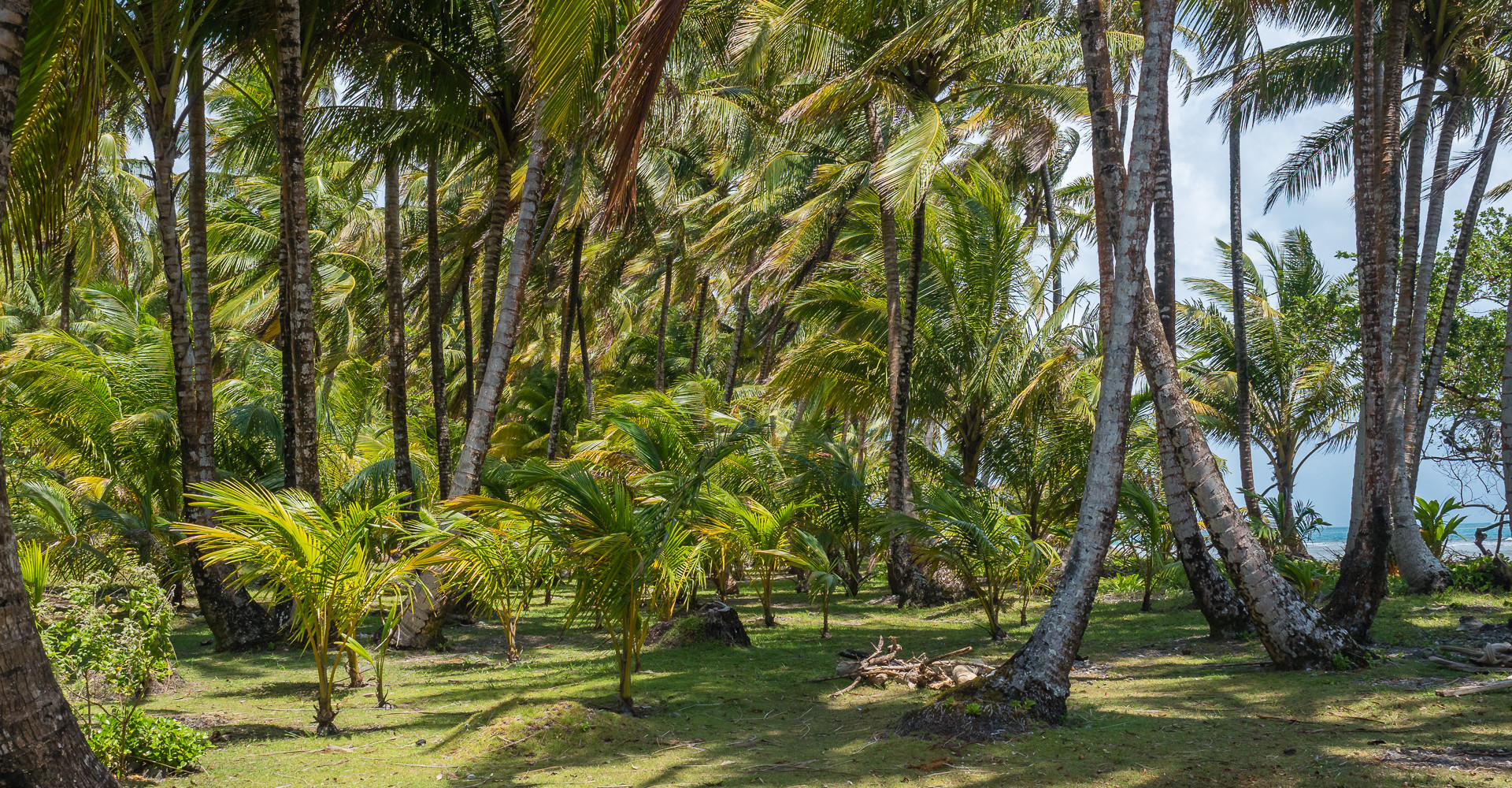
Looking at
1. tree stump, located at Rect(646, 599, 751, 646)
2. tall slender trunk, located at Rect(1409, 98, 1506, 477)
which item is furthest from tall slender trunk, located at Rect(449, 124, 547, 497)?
tall slender trunk, located at Rect(1409, 98, 1506, 477)

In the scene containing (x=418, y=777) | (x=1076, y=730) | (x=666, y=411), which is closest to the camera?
(x=418, y=777)

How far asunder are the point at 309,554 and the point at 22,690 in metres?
2.13

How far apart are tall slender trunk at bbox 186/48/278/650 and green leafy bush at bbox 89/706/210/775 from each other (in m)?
4.86

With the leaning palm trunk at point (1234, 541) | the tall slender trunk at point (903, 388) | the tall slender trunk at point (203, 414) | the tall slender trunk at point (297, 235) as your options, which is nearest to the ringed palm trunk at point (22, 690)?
the tall slender trunk at point (297, 235)

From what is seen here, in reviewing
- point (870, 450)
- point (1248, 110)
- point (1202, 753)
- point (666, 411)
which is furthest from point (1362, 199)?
point (870, 450)

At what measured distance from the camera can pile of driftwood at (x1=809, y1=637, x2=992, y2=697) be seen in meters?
7.18

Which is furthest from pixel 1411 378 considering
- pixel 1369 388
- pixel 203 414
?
pixel 203 414

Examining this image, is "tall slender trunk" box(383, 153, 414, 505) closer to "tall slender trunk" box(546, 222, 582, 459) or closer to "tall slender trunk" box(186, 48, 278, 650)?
"tall slender trunk" box(186, 48, 278, 650)

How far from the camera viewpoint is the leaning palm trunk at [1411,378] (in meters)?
10.5

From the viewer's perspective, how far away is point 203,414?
9.34m

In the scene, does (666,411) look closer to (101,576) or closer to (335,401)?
(101,576)

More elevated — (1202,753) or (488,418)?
(488,418)

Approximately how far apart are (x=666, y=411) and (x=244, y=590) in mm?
5205

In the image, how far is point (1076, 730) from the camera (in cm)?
569
